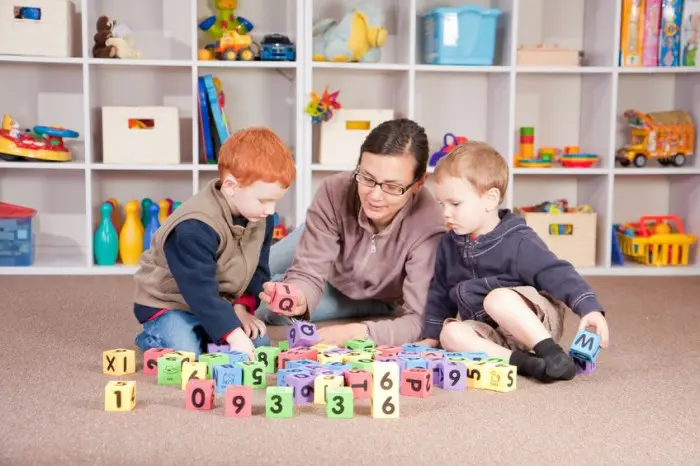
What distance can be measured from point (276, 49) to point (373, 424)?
1.92 meters

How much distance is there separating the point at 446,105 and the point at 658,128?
30.4 inches

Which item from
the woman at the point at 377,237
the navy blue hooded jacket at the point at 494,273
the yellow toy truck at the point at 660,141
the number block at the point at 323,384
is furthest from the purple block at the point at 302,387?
the yellow toy truck at the point at 660,141

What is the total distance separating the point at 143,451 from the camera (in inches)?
53.1

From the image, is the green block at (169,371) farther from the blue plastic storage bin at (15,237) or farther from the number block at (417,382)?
the blue plastic storage bin at (15,237)

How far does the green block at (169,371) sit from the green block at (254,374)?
0.37 ft

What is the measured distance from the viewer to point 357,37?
3.16 meters

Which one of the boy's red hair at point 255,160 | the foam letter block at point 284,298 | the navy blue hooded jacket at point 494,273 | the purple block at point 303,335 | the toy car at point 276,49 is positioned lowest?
the purple block at point 303,335

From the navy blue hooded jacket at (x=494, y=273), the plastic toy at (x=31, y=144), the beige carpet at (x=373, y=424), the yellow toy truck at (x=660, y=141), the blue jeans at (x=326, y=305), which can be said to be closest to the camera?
the beige carpet at (x=373, y=424)

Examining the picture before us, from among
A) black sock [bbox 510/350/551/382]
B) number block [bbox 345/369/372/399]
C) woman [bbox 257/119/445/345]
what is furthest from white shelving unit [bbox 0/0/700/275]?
number block [bbox 345/369/372/399]

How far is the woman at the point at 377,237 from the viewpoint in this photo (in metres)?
1.93

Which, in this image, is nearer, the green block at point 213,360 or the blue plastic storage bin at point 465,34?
the green block at point 213,360

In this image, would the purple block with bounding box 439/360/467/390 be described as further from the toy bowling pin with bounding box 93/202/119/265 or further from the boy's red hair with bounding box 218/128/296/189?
the toy bowling pin with bounding box 93/202/119/265

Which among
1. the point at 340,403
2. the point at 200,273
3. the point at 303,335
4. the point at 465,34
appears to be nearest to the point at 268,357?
the point at 303,335

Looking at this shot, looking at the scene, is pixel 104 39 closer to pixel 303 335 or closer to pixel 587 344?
pixel 303 335
